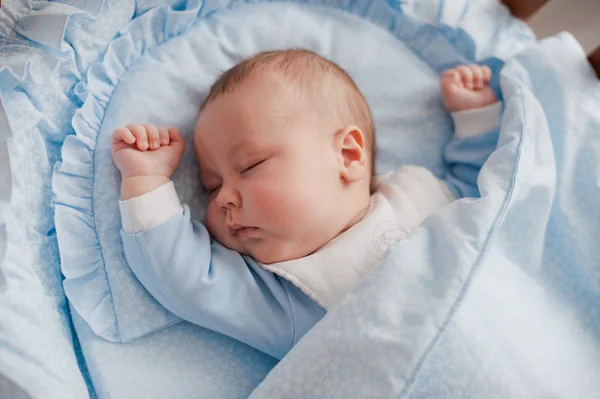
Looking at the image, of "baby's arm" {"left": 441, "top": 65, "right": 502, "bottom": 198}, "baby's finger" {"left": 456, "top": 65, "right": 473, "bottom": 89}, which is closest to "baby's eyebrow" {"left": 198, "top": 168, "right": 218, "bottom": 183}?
"baby's arm" {"left": 441, "top": 65, "right": 502, "bottom": 198}

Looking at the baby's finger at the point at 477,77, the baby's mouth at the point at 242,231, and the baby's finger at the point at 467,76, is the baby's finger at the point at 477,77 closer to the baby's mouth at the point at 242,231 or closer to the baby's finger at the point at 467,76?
the baby's finger at the point at 467,76

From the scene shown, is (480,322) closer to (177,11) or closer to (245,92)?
(245,92)

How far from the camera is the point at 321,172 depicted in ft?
3.50

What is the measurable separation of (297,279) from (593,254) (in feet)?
1.80

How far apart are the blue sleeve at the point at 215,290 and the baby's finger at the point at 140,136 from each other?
0.46 ft

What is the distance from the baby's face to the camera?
103cm

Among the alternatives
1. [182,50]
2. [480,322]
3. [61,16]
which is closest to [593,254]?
[480,322]

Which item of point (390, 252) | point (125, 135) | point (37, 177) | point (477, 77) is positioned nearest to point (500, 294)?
point (390, 252)

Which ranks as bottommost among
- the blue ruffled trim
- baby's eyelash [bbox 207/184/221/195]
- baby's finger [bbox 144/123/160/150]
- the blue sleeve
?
the blue sleeve

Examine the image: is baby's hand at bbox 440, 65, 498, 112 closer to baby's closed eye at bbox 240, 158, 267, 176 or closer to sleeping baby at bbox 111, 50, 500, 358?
sleeping baby at bbox 111, 50, 500, 358

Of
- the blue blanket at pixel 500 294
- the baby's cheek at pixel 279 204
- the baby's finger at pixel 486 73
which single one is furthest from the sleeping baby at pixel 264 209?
the baby's finger at pixel 486 73

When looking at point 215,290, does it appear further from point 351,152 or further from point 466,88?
point 466,88

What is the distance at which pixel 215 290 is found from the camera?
1.03 metres

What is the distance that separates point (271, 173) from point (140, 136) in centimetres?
26
